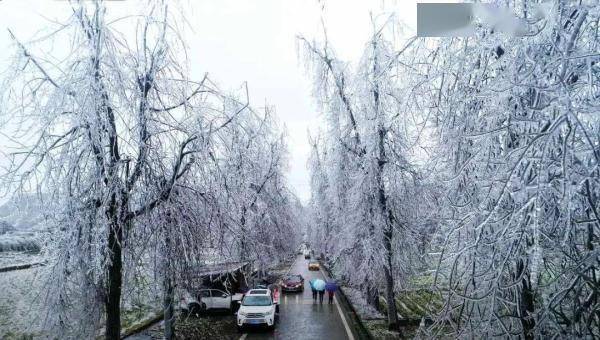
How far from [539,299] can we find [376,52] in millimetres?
10204

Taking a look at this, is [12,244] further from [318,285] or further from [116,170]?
[116,170]

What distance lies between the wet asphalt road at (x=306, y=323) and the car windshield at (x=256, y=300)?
3.43 feet

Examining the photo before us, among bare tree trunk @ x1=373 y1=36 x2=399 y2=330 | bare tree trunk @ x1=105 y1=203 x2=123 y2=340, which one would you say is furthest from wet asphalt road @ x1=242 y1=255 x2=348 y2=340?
bare tree trunk @ x1=105 y1=203 x2=123 y2=340

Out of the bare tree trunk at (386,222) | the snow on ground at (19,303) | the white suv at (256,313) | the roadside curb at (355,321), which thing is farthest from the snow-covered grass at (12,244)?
the bare tree trunk at (386,222)

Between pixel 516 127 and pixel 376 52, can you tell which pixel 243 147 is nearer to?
pixel 516 127

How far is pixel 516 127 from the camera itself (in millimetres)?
4047

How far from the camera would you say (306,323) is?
16859 mm

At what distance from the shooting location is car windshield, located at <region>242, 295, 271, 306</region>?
16.3 m

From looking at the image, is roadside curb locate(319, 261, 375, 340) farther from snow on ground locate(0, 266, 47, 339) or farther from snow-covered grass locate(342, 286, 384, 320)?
snow on ground locate(0, 266, 47, 339)

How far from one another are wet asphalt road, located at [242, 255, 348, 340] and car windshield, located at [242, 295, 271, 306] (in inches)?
41.2

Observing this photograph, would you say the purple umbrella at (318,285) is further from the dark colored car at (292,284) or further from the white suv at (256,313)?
the white suv at (256,313)

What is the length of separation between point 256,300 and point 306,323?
239cm

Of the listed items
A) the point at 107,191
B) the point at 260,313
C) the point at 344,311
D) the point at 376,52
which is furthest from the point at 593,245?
the point at 344,311

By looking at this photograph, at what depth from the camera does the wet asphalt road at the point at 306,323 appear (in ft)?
48.0
